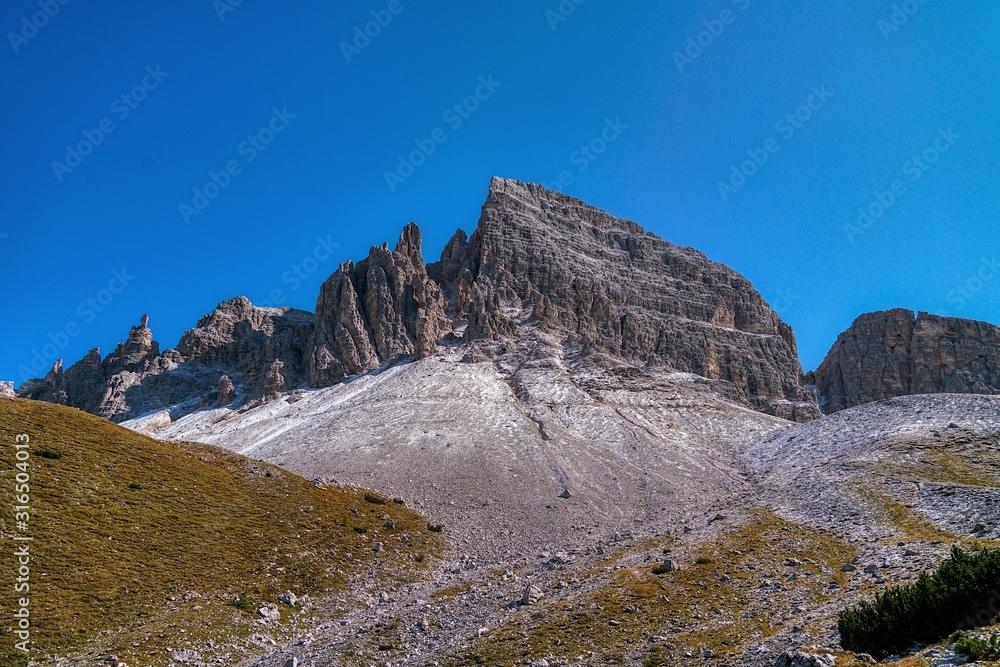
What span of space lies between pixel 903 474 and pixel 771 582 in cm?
4019

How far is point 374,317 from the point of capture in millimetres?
152125

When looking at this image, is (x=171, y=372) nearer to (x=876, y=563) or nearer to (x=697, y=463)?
(x=697, y=463)

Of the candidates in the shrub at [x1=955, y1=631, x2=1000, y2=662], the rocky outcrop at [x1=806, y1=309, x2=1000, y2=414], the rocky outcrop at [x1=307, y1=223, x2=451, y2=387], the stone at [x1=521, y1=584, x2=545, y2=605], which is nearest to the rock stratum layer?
the rocky outcrop at [x1=307, y1=223, x2=451, y2=387]

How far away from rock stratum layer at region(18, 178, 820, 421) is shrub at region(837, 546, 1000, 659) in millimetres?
109664

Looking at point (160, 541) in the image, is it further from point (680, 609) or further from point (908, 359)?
point (908, 359)

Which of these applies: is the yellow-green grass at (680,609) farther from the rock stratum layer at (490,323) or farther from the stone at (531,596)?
the rock stratum layer at (490,323)

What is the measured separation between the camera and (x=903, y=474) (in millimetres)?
65812

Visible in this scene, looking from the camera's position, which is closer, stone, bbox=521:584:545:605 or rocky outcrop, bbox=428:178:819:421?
stone, bbox=521:584:545:605

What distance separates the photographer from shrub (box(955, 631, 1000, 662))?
16109 millimetres

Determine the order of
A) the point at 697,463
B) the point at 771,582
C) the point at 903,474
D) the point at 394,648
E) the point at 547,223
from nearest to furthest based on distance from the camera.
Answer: the point at 394,648 < the point at 771,582 < the point at 903,474 < the point at 697,463 < the point at 547,223

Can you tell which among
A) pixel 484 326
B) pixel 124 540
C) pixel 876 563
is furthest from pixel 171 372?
pixel 876 563

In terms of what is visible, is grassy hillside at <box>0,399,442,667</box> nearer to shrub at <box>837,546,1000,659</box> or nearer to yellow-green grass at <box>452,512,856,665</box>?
yellow-green grass at <box>452,512,856,665</box>

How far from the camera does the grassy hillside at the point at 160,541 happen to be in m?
32.1

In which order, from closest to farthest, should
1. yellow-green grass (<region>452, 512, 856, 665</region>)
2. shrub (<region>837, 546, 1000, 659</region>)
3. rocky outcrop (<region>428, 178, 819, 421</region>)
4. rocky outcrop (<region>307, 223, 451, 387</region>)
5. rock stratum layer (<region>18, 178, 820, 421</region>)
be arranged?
1. shrub (<region>837, 546, 1000, 659</region>)
2. yellow-green grass (<region>452, 512, 856, 665</region>)
3. rocky outcrop (<region>307, 223, 451, 387</region>)
4. rock stratum layer (<region>18, 178, 820, 421</region>)
5. rocky outcrop (<region>428, 178, 819, 421</region>)
